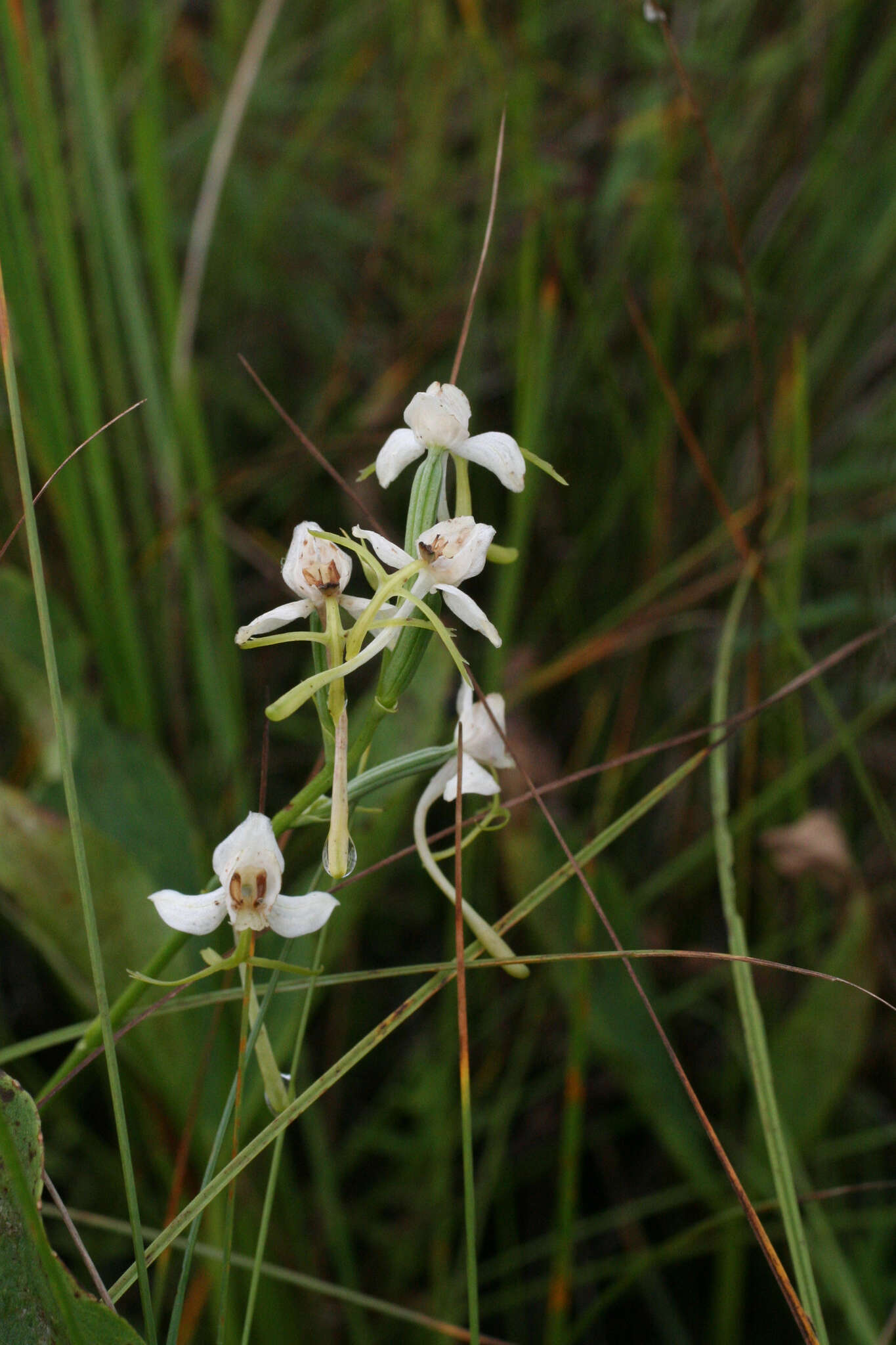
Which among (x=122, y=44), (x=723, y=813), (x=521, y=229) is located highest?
(x=122, y=44)

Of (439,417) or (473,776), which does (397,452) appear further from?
(473,776)

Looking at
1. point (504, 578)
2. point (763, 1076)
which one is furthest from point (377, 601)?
point (504, 578)

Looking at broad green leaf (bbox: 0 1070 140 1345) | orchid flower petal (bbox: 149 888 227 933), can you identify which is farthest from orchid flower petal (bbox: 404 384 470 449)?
broad green leaf (bbox: 0 1070 140 1345)

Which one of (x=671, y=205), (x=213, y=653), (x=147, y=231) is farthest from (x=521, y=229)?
(x=213, y=653)

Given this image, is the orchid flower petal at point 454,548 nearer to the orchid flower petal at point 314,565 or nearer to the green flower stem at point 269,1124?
the orchid flower petal at point 314,565

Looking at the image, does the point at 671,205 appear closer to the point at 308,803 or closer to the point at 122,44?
the point at 122,44

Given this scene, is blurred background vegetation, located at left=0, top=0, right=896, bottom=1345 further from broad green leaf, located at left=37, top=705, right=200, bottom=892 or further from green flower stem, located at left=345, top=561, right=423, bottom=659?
green flower stem, located at left=345, top=561, right=423, bottom=659
